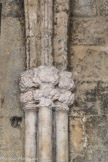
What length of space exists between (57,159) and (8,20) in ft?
7.02

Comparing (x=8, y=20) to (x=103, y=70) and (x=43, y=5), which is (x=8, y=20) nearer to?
(x=43, y=5)

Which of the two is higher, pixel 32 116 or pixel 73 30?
pixel 73 30

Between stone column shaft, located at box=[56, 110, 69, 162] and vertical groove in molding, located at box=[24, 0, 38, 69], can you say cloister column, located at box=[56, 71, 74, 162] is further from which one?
vertical groove in molding, located at box=[24, 0, 38, 69]

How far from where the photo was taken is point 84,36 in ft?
19.6

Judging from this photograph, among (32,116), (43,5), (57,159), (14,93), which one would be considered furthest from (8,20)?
(57,159)

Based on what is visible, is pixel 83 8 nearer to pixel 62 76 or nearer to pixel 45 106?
pixel 62 76

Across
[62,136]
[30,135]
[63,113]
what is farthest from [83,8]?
[30,135]

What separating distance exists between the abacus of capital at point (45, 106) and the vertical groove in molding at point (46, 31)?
16 cm

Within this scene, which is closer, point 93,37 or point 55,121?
point 55,121

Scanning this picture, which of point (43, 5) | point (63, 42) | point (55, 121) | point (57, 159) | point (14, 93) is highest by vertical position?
point (43, 5)

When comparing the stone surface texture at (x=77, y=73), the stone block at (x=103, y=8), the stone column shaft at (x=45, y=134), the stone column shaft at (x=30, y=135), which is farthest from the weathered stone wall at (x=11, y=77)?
the stone block at (x=103, y=8)

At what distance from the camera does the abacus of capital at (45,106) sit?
5301 mm

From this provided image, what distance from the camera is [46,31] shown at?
5633mm

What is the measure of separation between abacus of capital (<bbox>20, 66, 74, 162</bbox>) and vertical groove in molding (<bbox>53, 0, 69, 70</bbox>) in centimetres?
18
